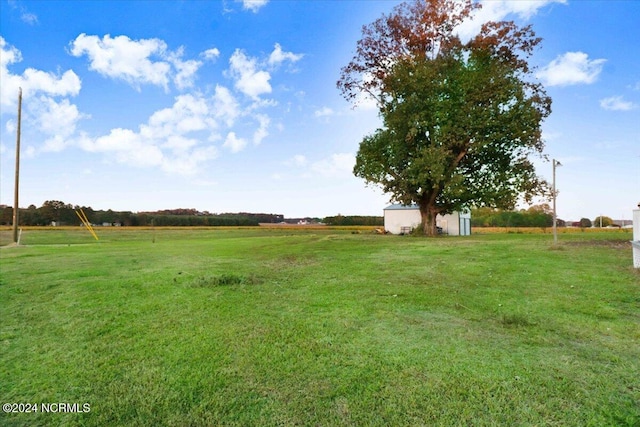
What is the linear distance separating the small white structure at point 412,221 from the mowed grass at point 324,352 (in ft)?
93.8

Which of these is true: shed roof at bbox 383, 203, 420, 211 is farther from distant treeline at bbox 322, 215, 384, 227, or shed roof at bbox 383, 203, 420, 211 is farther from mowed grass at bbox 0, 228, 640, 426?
mowed grass at bbox 0, 228, 640, 426

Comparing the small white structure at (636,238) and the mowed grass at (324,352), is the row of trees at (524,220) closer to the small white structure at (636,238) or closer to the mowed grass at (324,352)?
the small white structure at (636,238)

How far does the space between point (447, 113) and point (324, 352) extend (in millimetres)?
23526

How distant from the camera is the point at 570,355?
381cm

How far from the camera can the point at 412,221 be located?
36344 mm

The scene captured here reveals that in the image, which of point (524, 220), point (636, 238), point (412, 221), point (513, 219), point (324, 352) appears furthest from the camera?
point (513, 219)

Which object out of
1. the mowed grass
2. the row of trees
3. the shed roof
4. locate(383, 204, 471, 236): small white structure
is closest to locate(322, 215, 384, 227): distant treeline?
the row of trees

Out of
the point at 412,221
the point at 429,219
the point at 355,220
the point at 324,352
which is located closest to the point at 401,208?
the point at 412,221

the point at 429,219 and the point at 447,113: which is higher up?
the point at 447,113

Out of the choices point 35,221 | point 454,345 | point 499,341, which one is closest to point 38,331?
point 454,345

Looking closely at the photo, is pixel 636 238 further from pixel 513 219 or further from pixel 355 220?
pixel 355 220

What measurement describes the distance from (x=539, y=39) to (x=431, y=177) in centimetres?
1282

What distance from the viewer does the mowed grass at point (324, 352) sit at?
2799mm

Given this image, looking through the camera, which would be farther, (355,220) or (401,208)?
(355,220)
